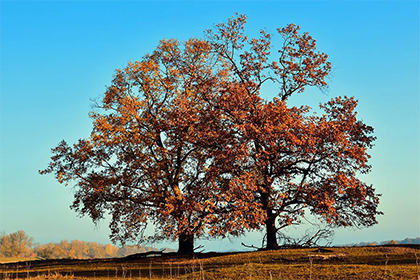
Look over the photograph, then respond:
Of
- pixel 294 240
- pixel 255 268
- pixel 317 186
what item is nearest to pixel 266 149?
pixel 317 186

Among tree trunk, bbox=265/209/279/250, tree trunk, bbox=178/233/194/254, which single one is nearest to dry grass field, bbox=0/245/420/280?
tree trunk, bbox=178/233/194/254

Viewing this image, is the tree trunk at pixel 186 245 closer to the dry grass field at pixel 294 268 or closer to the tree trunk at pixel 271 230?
the dry grass field at pixel 294 268

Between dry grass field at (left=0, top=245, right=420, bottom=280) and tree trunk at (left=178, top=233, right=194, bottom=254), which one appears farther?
tree trunk at (left=178, top=233, right=194, bottom=254)

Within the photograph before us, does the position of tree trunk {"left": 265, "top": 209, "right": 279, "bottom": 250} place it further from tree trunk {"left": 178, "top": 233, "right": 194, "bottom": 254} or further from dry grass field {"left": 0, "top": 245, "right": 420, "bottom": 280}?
tree trunk {"left": 178, "top": 233, "right": 194, "bottom": 254}

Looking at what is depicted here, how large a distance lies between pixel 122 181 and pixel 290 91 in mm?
9175

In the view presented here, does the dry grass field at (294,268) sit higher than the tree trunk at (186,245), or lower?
lower

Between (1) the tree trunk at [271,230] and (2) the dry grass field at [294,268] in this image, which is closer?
(2) the dry grass field at [294,268]

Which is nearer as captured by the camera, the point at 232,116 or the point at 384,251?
the point at 384,251

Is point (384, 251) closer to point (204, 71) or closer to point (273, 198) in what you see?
point (273, 198)

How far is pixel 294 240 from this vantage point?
20906 millimetres

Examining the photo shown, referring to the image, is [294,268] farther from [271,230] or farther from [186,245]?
[186,245]

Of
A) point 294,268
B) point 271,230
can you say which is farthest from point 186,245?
point 294,268

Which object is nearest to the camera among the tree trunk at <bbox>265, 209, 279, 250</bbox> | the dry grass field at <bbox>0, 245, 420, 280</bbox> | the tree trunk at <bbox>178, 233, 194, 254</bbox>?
the dry grass field at <bbox>0, 245, 420, 280</bbox>

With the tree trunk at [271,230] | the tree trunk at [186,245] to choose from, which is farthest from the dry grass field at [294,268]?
the tree trunk at [271,230]
